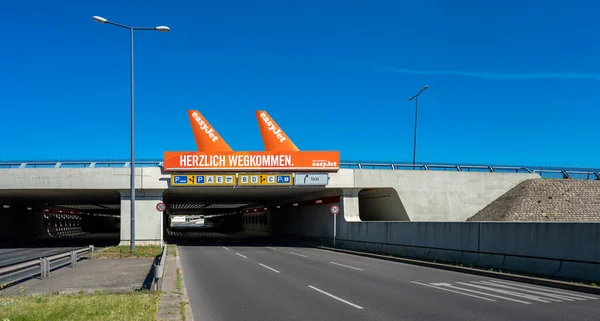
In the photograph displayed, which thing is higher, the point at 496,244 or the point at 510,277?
the point at 496,244

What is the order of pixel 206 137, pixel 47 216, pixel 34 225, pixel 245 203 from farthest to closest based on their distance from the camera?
pixel 47 216, pixel 245 203, pixel 34 225, pixel 206 137

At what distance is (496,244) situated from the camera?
16375 millimetres

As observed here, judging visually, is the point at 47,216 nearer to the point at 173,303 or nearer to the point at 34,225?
the point at 34,225

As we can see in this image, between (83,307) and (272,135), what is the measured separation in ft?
88.6

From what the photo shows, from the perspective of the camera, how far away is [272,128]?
1394 inches

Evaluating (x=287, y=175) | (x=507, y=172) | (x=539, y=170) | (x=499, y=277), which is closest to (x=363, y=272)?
(x=499, y=277)

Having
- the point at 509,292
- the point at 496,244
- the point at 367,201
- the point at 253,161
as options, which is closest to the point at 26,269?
the point at 509,292

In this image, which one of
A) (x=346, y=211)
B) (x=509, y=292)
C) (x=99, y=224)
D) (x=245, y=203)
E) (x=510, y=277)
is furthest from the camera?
(x=99, y=224)

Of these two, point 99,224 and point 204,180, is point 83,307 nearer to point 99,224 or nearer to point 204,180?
point 204,180

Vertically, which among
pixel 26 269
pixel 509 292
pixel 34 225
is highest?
pixel 509 292

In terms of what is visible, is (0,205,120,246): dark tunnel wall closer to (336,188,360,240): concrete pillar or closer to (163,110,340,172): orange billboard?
(163,110,340,172): orange billboard

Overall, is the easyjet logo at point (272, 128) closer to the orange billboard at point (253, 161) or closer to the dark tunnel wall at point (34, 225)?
the orange billboard at point (253, 161)

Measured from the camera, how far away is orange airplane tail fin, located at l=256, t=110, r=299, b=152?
34906 millimetres

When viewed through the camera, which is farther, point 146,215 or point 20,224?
point 20,224
